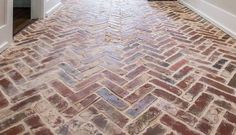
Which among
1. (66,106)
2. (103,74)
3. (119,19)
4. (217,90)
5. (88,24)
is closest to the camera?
(66,106)

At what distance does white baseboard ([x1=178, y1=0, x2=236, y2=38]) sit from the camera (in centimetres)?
332

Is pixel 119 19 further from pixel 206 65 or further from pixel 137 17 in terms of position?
pixel 206 65

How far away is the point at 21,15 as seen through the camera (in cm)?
368

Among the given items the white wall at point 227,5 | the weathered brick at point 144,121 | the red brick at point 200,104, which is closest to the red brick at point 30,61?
the weathered brick at point 144,121

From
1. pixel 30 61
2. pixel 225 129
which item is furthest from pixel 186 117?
pixel 30 61

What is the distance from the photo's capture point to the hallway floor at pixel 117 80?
4.82 feet

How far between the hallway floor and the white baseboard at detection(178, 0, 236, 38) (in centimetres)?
13

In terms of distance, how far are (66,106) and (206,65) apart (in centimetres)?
143

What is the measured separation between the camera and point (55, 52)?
2463 millimetres

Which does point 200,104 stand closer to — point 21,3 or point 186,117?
point 186,117

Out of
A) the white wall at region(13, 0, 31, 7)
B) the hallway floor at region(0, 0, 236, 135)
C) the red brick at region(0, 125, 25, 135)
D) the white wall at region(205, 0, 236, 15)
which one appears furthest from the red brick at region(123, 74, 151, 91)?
the white wall at region(13, 0, 31, 7)

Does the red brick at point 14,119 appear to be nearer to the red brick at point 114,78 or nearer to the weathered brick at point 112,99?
the weathered brick at point 112,99

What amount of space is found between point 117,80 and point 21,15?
239cm

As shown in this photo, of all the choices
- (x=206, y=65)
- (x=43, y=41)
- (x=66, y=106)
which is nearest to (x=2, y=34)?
(x=43, y=41)
